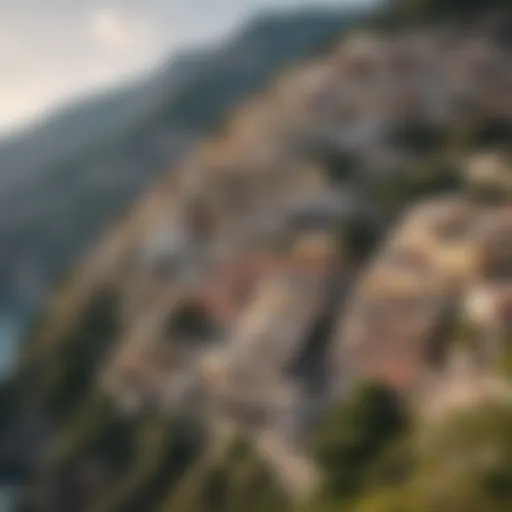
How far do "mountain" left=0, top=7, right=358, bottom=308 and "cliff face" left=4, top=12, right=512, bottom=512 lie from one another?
808 cm

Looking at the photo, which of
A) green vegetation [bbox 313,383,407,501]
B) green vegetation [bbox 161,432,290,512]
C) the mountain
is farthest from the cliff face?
the mountain

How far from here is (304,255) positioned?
2181 centimetres

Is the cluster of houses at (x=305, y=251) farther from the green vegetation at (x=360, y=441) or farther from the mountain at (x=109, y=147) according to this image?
the mountain at (x=109, y=147)

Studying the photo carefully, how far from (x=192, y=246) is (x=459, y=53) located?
12107mm

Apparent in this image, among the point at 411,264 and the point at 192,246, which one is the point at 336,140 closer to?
the point at 192,246

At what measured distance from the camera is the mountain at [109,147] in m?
40.2

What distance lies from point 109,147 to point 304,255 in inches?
1048

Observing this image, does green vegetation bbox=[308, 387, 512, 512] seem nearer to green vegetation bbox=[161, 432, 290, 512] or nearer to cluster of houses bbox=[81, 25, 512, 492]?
→ cluster of houses bbox=[81, 25, 512, 492]

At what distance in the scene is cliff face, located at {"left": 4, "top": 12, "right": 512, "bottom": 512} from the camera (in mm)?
18047

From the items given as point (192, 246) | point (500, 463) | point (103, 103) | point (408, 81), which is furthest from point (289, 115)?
point (103, 103)

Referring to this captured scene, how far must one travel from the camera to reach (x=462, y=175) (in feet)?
72.6

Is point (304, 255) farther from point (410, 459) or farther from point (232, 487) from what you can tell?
point (410, 459)

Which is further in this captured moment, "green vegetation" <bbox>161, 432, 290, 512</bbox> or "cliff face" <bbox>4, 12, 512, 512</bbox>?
"cliff face" <bbox>4, 12, 512, 512</bbox>

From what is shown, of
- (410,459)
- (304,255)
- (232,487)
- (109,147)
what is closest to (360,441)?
(410,459)
